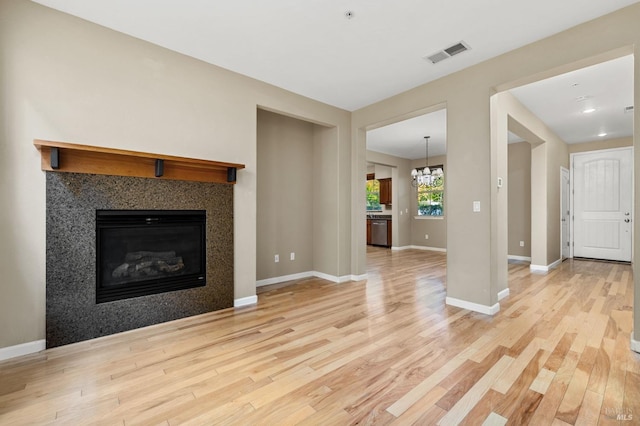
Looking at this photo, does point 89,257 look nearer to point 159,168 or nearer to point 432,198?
point 159,168

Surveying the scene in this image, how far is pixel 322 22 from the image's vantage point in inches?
102

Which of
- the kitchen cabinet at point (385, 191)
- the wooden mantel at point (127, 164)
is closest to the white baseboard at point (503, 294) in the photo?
the wooden mantel at point (127, 164)

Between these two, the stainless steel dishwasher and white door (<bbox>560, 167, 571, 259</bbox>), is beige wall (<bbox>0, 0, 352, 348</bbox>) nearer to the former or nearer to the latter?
the stainless steel dishwasher

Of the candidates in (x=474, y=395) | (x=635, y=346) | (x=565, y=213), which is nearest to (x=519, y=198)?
(x=565, y=213)

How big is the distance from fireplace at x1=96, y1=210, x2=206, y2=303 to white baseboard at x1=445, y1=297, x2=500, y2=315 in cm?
290

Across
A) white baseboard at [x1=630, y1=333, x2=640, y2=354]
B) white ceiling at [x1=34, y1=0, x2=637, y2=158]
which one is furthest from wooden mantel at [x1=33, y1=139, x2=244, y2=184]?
white baseboard at [x1=630, y1=333, x2=640, y2=354]

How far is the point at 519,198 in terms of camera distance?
22.1 feet

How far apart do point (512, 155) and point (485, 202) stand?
4752 millimetres

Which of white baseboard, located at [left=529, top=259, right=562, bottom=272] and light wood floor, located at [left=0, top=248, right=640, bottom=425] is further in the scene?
white baseboard, located at [left=529, top=259, right=562, bottom=272]

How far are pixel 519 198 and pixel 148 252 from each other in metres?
7.44

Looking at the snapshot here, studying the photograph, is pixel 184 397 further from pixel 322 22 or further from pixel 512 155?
pixel 512 155

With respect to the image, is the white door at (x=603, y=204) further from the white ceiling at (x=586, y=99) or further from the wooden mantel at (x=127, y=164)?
the wooden mantel at (x=127, y=164)

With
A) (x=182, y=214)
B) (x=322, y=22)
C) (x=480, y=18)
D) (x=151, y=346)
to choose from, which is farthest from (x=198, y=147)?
(x=480, y=18)

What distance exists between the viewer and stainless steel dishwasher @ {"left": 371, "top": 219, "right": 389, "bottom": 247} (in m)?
9.10
